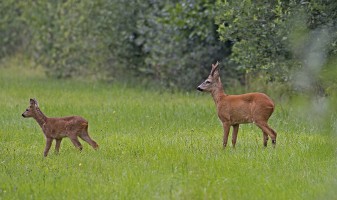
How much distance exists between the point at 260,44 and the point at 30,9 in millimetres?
13411

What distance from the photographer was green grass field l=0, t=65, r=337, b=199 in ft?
22.1

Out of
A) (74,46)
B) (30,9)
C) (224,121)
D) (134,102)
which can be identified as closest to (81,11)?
(74,46)

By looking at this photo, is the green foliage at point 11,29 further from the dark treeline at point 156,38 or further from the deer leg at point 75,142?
the deer leg at point 75,142

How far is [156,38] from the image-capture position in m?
19.3

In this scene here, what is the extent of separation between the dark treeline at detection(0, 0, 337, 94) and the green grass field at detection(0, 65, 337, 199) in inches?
50.6

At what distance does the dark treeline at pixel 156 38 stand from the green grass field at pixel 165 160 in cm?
128

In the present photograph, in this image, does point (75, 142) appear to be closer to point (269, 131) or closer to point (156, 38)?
point (269, 131)

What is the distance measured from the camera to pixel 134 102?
15.6m

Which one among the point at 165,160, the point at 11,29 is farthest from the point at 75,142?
the point at 11,29

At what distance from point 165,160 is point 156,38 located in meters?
11.0

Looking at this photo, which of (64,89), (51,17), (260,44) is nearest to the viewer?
(260,44)

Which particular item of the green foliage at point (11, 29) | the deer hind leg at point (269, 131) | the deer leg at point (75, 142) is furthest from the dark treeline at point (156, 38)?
the deer leg at point (75, 142)

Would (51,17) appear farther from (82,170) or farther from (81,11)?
(82,170)

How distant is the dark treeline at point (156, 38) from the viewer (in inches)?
514
